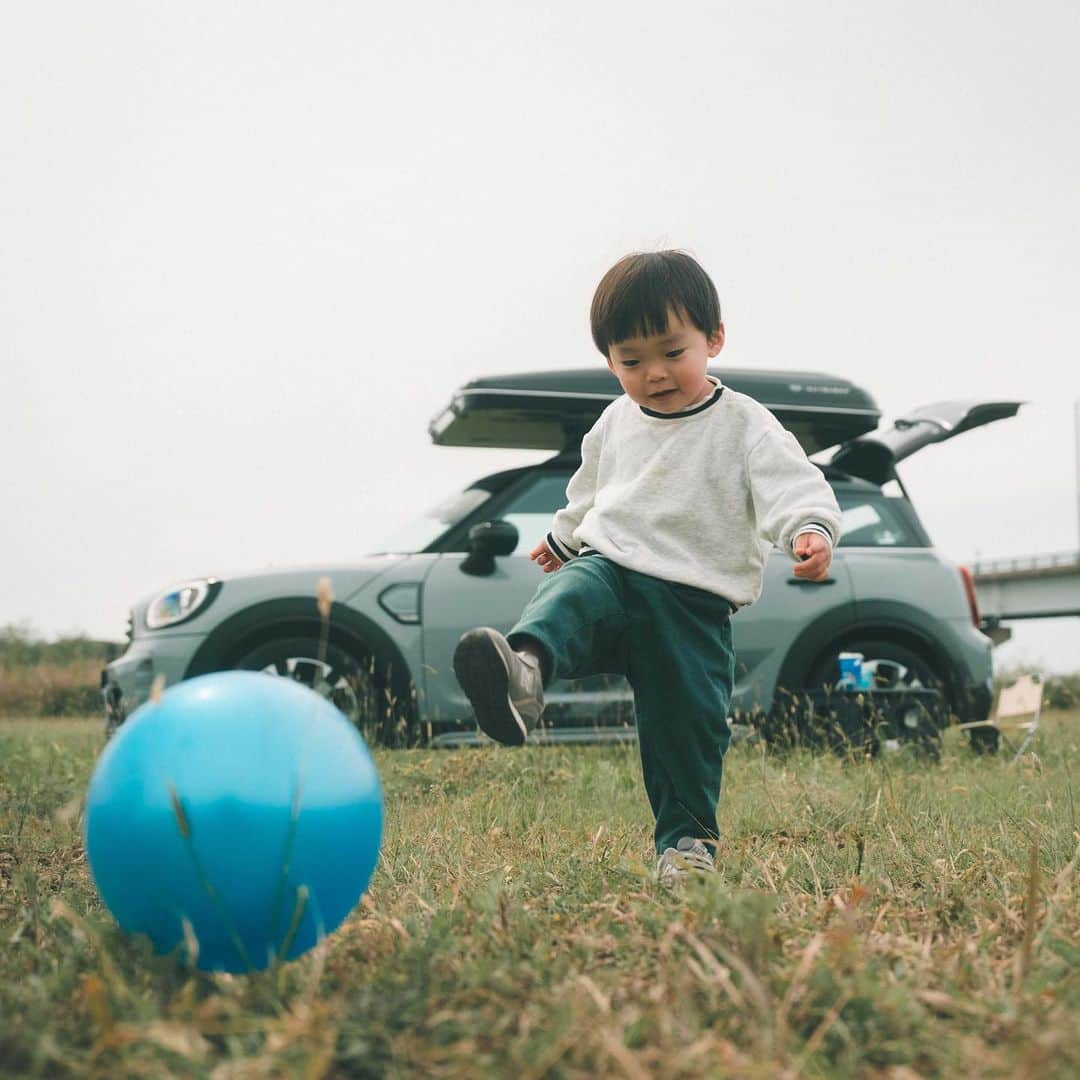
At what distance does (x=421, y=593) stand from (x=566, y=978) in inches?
180

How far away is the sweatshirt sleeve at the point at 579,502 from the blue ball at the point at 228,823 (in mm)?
1575

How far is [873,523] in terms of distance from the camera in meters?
7.13

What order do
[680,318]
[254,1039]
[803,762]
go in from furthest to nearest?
[803,762]
[680,318]
[254,1039]

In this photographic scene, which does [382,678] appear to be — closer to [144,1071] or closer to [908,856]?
[908,856]

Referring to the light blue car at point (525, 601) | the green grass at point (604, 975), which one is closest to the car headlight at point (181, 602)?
the light blue car at point (525, 601)

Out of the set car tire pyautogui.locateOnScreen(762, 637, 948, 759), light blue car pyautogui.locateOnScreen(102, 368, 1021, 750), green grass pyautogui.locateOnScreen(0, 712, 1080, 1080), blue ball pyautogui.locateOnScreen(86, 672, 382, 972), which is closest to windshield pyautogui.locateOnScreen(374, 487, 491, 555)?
light blue car pyautogui.locateOnScreen(102, 368, 1021, 750)

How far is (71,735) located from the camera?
960cm

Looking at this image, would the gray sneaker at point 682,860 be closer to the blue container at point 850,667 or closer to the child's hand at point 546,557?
the child's hand at point 546,557

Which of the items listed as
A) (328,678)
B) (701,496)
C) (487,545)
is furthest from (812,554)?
(328,678)

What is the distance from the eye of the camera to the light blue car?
248 inches

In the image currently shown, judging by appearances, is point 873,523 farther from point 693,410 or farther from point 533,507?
point 693,410

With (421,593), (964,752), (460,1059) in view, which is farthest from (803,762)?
(460,1059)

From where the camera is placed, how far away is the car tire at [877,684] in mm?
6426

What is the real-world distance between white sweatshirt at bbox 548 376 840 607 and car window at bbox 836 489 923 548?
3.97 meters
